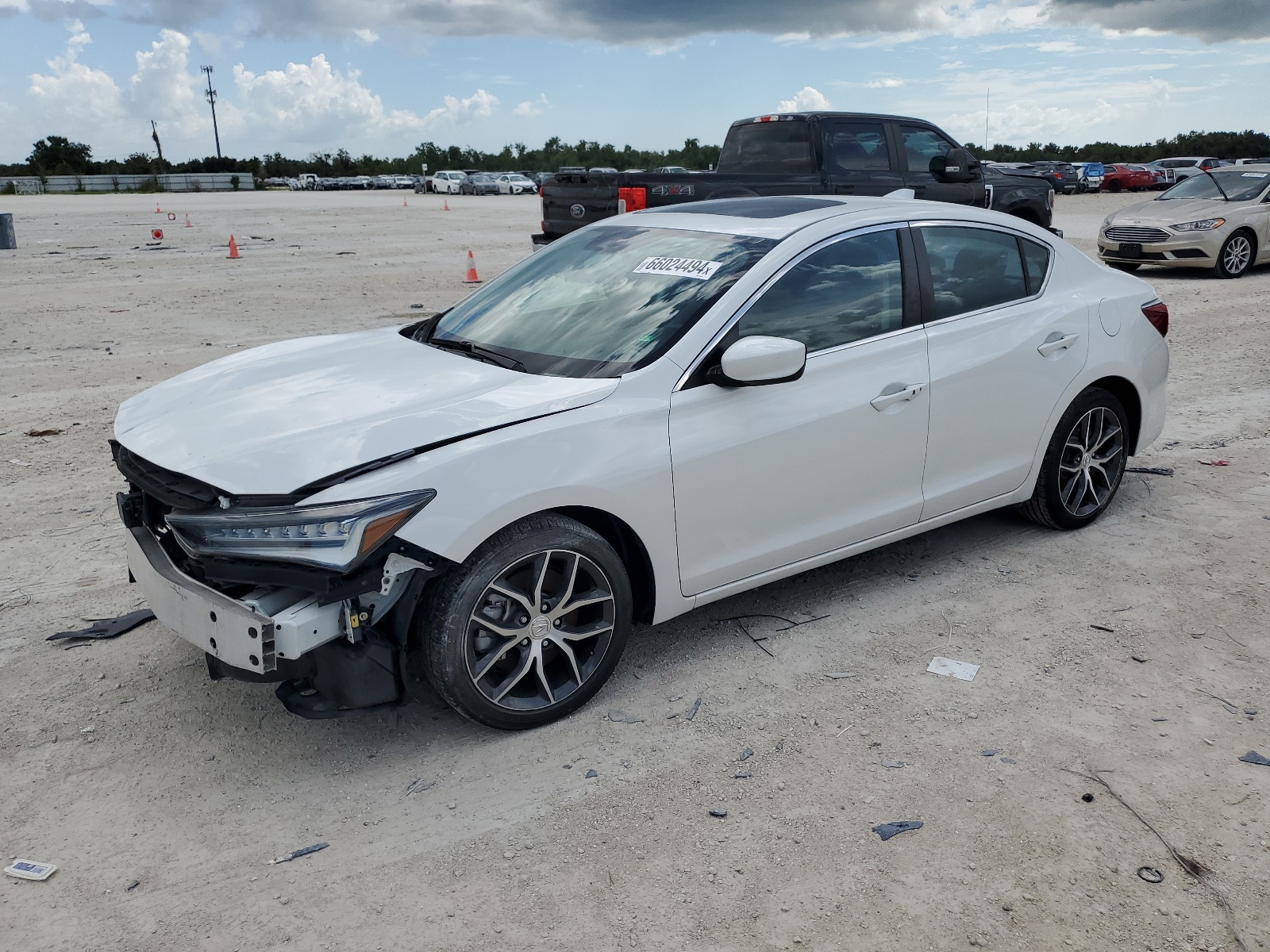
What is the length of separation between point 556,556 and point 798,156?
32.4 ft

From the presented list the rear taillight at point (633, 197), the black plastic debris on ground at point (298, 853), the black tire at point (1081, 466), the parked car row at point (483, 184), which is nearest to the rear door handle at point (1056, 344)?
the black tire at point (1081, 466)

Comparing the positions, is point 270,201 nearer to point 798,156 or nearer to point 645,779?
point 798,156

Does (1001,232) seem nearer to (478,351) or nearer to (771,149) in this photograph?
(478,351)

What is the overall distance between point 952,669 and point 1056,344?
1.81m

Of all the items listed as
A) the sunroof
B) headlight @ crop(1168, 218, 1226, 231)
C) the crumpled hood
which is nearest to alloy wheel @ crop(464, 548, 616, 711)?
the crumpled hood

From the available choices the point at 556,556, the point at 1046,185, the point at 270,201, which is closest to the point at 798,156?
the point at 1046,185

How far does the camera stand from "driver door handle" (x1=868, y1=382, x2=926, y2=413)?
4.32 m

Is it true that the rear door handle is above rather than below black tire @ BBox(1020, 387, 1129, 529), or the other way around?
above

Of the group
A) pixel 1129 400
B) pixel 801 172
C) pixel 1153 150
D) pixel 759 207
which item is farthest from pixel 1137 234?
pixel 1153 150

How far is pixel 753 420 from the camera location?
3.98 m

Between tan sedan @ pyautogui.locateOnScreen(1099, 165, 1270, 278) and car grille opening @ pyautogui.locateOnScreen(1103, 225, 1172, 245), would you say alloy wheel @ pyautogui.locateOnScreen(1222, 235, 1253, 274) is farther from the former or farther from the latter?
car grille opening @ pyautogui.locateOnScreen(1103, 225, 1172, 245)

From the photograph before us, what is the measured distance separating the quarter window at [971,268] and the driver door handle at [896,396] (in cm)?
40

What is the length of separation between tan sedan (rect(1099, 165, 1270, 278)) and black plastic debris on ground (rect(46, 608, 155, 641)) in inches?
589

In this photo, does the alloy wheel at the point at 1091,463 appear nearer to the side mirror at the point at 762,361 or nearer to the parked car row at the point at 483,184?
the side mirror at the point at 762,361
